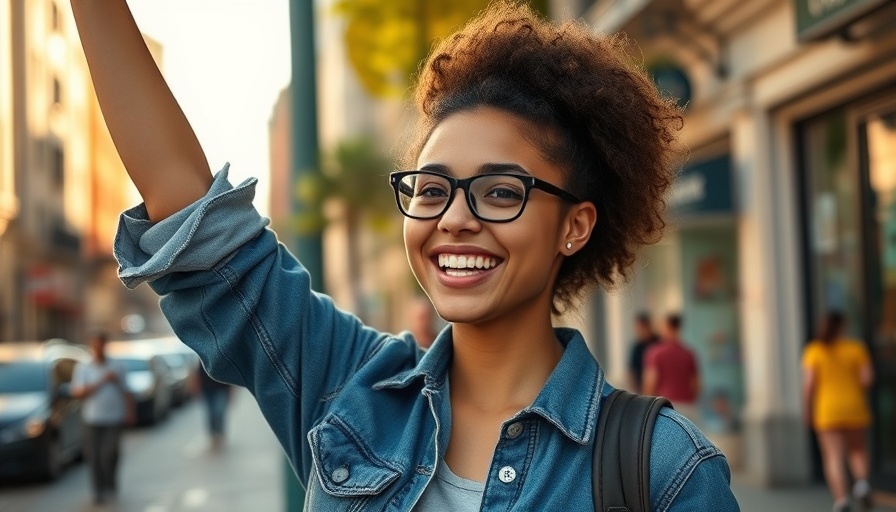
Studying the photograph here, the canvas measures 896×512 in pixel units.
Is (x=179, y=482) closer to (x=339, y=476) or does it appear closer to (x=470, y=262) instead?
(x=339, y=476)

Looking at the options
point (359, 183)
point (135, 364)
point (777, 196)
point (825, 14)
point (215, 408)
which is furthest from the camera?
point (359, 183)

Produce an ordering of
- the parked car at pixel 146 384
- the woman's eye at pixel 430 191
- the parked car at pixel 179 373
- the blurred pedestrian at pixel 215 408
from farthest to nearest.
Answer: the parked car at pixel 179 373 < the parked car at pixel 146 384 < the blurred pedestrian at pixel 215 408 < the woman's eye at pixel 430 191

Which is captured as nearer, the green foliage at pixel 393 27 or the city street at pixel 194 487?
the city street at pixel 194 487

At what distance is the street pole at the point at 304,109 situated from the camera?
20.2 ft

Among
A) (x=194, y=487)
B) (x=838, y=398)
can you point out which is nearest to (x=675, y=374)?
(x=838, y=398)

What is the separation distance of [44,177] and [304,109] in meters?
42.9

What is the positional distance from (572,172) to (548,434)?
1.66 feet

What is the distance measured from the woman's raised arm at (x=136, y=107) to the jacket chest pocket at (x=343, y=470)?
1.63 ft

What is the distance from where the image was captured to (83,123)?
6041 centimetres

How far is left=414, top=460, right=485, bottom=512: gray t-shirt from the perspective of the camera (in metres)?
2.06

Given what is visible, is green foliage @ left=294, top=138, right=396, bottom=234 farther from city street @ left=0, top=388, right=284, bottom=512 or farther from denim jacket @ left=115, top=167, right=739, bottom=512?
denim jacket @ left=115, top=167, right=739, bottom=512

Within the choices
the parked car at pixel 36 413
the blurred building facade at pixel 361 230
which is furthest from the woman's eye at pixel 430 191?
the blurred building facade at pixel 361 230

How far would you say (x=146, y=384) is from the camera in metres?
22.9

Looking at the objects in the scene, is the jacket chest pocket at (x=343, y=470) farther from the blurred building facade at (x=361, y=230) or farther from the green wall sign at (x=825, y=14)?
the blurred building facade at (x=361, y=230)
